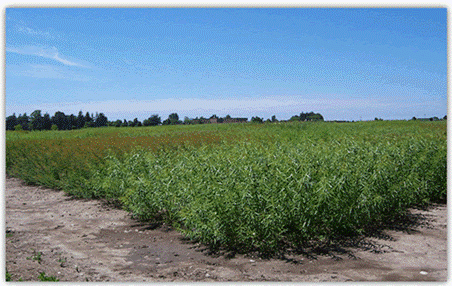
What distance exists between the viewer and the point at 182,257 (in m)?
4.79

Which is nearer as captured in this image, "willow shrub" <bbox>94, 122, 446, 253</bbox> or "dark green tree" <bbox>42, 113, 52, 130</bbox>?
"willow shrub" <bbox>94, 122, 446, 253</bbox>

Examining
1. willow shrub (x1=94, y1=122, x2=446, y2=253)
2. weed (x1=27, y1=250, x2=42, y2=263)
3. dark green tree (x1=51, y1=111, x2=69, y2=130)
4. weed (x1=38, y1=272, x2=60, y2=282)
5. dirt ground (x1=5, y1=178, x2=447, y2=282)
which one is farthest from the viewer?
dark green tree (x1=51, y1=111, x2=69, y2=130)

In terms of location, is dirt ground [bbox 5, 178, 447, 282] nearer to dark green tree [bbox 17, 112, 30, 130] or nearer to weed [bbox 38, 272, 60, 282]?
weed [bbox 38, 272, 60, 282]

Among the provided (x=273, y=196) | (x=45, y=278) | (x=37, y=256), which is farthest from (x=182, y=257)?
(x=37, y=256)

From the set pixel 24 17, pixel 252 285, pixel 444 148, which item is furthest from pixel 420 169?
pixel 24 17

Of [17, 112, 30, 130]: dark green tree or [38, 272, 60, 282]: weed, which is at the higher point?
[17, 112, 30, 130]: dark green tree

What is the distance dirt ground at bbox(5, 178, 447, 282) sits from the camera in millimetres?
4227

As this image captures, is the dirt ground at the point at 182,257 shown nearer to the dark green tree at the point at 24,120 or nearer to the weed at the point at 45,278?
the weed at the point at 45,278

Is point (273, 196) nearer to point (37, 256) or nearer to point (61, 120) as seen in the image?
point (37, 256)

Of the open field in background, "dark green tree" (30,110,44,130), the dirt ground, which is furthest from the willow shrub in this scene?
"dark green tree" (30,110,44,130)

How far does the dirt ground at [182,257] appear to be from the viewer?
423 cm

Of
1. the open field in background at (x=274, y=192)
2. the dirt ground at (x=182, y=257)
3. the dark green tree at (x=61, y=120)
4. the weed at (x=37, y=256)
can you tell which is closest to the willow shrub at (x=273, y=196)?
the open field in background at (x=274, y=192)

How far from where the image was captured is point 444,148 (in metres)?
7.81

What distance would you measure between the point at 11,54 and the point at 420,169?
656 cm
